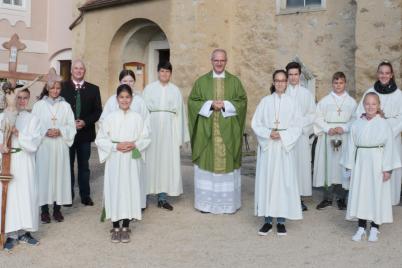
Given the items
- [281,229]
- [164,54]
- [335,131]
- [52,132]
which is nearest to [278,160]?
[281,229]

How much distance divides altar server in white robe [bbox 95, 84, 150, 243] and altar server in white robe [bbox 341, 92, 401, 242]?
233cm

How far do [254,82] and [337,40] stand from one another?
2188 mm

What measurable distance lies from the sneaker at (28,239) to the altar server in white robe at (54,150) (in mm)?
804

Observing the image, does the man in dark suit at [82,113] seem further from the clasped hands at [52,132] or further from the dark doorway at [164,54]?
the dark doorway at [164,54]

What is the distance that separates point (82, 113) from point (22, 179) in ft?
6.85

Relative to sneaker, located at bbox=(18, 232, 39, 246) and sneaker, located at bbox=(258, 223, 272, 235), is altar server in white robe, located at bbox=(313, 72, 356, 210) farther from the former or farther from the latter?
sneaker, located at bbox=(18, 232, 39, 246)

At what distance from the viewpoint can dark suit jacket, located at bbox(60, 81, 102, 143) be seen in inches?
288

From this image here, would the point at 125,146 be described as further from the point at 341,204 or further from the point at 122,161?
the point at 341,204

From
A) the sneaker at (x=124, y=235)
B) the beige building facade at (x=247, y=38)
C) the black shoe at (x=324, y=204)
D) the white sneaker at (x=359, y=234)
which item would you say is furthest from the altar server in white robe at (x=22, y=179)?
the beige building facade at (x=247, y=38)

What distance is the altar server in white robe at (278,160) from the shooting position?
19.7 feet

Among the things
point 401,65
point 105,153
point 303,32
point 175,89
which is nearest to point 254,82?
point 303,32

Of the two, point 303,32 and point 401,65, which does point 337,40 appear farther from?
point 401,65

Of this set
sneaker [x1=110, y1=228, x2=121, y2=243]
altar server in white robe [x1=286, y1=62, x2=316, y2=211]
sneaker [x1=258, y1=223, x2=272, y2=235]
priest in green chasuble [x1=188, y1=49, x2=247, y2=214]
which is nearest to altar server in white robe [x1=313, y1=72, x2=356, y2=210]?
altar server in white robe [x1=286, y1=62, x2=316, y2=211]

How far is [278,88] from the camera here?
20.2ft
